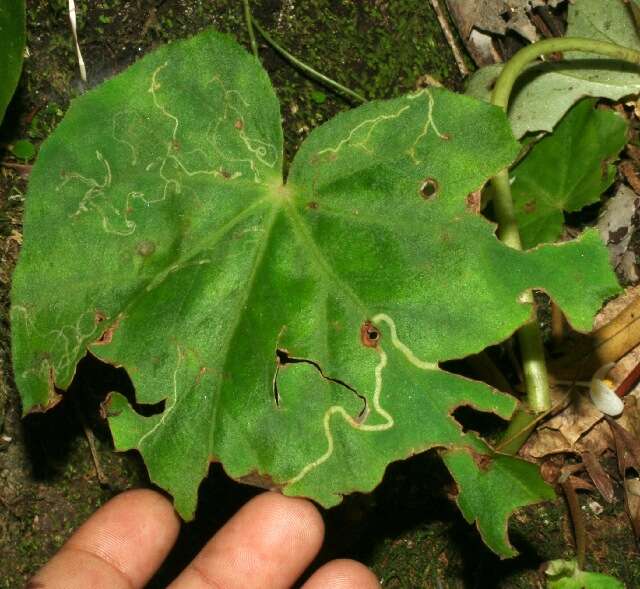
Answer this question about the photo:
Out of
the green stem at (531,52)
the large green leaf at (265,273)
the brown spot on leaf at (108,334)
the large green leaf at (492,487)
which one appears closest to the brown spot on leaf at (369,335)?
the large green leaf at (265,273)

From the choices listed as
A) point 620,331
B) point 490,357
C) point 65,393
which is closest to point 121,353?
point 65,393

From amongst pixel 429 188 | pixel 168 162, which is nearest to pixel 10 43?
pixel 168 162

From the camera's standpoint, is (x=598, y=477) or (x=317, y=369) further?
(x=598, y=477)

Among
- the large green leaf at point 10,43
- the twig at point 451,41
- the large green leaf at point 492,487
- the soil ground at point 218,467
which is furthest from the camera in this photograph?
the twig at point 451,41

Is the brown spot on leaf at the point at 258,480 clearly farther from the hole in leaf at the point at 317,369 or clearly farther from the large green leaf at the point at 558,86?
the large green leaf at the point at 558,86

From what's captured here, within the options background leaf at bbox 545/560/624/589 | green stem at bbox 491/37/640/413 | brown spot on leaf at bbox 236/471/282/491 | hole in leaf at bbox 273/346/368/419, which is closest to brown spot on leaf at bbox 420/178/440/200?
green stem at bbox 491/37/640/413

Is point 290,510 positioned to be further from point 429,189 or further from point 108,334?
point 429,189
